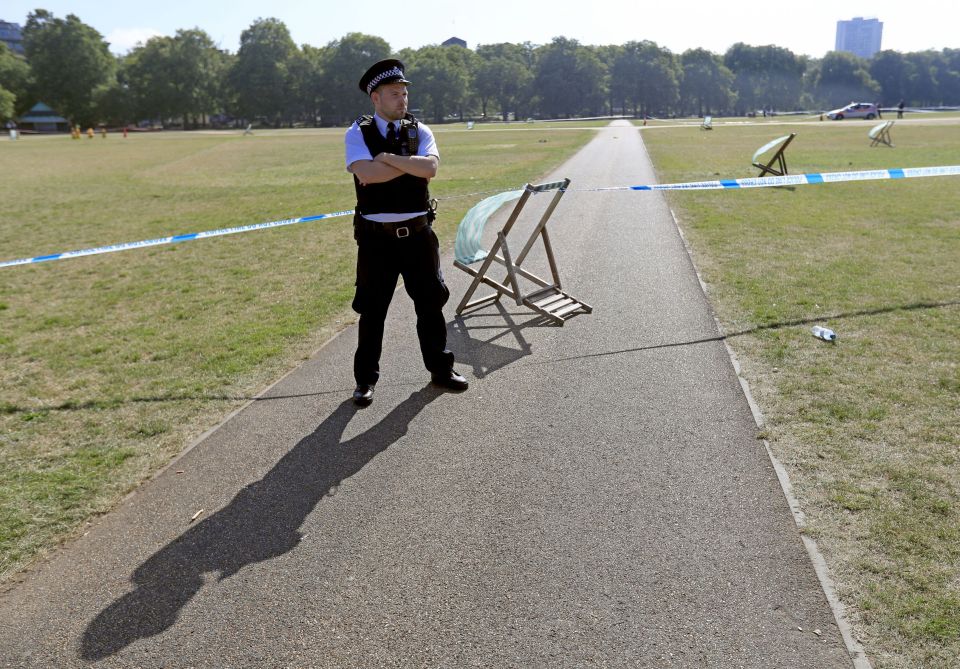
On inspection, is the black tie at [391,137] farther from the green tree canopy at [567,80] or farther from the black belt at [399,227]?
the green tree canopy at [567,80]

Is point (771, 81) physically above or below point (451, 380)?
above

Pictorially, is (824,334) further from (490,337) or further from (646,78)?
(646,78)

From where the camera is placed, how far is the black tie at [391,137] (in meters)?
4.71

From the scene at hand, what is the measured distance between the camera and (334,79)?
109875mm

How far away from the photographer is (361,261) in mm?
5031

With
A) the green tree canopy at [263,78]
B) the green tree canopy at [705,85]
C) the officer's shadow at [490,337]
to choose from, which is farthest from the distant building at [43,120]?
the officer's shadow at [490,337]

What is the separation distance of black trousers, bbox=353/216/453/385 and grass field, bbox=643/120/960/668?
2395 mm

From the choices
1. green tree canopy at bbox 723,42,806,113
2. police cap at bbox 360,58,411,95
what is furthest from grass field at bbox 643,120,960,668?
green tree canopy at bbox 723,42,806,113

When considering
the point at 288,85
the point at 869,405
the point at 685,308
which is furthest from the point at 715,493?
the point at 288,85

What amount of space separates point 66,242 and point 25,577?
39.1ft

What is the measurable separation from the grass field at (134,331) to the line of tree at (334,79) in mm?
85839

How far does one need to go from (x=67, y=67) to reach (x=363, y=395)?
392 ft

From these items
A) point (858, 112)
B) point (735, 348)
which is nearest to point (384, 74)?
point (735, 348)

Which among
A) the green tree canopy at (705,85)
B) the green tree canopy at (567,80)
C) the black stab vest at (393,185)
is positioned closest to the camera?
the black stab vest at (393,185)
